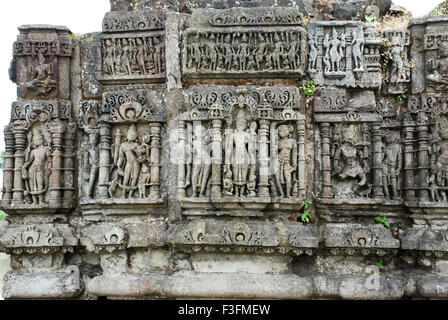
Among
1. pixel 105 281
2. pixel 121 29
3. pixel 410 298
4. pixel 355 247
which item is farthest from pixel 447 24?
pixel 105 281

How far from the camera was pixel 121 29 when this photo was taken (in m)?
5.48

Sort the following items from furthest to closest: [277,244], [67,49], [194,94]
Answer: [67,49], [194,94], [277,244]

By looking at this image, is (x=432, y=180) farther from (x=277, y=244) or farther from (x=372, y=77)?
(x=277, y=244)

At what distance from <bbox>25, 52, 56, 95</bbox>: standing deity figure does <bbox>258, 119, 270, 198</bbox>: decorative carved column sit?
3.04 m

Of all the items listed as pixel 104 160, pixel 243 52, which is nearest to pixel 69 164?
pixel 104 160

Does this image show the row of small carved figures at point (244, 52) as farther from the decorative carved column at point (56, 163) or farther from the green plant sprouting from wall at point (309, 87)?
the decorative carved column at point (56, 163)

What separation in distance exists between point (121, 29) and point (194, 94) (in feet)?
4.73

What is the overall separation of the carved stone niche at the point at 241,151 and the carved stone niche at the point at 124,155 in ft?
1.35

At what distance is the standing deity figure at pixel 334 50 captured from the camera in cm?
532

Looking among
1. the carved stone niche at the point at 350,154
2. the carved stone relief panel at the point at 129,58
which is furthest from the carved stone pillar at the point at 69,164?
the carved stone niche at the point at 350,154

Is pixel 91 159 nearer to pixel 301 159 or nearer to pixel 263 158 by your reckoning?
pixel 263 158

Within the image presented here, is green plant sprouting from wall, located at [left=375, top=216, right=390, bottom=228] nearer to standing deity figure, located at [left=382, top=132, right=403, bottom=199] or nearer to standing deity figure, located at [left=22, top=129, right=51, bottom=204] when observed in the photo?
standing deity figure, located at [left=382, top=132, right=403, bottom=199]

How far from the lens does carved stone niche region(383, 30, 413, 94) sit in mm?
5352

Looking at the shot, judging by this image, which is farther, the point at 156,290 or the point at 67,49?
the point at 67,49
